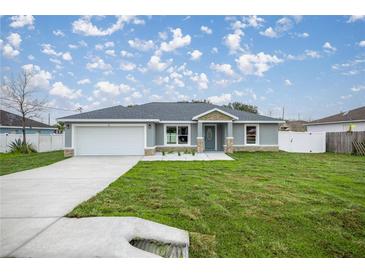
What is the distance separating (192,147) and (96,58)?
32.5 feet

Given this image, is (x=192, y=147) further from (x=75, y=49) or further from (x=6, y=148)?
(x=6, y=148)

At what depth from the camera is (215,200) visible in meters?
5.68

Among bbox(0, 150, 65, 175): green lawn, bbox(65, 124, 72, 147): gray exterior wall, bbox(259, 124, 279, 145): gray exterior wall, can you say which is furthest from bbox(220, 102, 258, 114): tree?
bbox(0, 150, 65, 175): green lawn

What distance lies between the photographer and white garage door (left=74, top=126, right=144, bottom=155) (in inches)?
627

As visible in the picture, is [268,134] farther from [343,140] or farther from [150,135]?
[150,135]

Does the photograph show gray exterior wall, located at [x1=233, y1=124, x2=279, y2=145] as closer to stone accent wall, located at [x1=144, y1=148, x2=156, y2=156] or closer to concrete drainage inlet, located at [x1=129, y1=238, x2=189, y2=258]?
stone accent wall, located at [x1=144, y1=148, x2=156, y2=156]

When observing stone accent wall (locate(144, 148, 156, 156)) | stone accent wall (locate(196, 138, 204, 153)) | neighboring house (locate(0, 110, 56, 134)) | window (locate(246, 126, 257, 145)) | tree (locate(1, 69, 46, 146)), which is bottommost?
stone accent wall (locate(144, 148, 156, 156))

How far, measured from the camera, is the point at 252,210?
16.3 ft

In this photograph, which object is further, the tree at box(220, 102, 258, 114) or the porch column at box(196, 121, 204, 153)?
the tree at box(220, 102, 258, 114)

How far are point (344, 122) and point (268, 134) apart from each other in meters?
10.8

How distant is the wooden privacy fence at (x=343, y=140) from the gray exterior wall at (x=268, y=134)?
437 centimetres

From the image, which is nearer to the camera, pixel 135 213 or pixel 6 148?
pixel 135 213

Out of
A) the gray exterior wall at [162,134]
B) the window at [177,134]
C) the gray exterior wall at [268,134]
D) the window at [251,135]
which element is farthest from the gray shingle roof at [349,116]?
the window at [177,134]
